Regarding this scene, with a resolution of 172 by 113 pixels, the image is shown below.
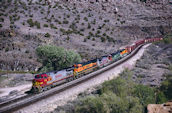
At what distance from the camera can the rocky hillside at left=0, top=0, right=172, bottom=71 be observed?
127 feet

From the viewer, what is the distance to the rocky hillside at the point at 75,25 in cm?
3866

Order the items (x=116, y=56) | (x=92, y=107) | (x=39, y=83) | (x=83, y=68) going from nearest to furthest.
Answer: (x=92, y=107)
(x=39, y=83)
(x=83, y=68)
(x=116, y=56)

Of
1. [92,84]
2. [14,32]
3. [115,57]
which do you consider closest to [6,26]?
[14,32]

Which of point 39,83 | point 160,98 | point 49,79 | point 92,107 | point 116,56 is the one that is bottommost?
point 160,98

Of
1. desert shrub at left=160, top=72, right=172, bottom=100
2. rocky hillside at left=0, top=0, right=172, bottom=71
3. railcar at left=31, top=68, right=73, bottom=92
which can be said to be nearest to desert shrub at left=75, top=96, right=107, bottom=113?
railcar at left=31, top=68, right=73, bottom=92

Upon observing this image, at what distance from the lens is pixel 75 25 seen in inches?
2304

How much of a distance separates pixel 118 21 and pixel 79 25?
21671 millimetres

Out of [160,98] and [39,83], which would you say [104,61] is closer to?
[160,98]

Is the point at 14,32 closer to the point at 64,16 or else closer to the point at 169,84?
the point at 64,16

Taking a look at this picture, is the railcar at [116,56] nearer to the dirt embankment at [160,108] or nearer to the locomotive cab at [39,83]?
the locomotive cab at [39,83]

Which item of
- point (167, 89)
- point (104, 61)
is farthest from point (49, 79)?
point (104, 61)

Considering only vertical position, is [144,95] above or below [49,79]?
below

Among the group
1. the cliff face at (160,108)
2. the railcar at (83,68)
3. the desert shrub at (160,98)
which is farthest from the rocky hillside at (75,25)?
the cliff face at (160,108)

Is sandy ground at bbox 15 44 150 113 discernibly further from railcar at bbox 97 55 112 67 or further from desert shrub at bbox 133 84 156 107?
railcar at bbox 97 55 112 67
